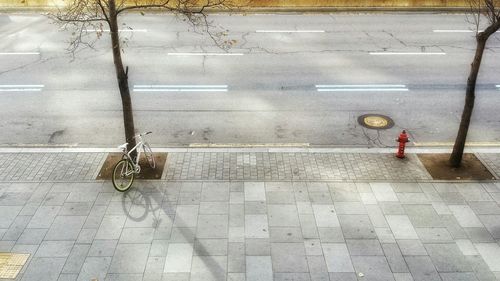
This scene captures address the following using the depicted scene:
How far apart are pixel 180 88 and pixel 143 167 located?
495 cm

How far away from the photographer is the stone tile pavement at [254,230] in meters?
7.53

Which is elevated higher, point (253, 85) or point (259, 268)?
point (253, 85)

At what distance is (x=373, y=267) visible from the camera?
7574 mm

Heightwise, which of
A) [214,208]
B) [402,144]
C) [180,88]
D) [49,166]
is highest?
[180,88]

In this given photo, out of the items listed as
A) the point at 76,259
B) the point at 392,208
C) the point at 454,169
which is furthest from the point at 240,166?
the point at 454,169

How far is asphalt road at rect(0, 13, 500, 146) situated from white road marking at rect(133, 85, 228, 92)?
0.11 ft

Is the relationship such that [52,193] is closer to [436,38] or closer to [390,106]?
[390,106]

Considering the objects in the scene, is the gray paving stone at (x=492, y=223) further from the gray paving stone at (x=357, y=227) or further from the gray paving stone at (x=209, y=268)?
the gray paving stone at (x=209, y=268)

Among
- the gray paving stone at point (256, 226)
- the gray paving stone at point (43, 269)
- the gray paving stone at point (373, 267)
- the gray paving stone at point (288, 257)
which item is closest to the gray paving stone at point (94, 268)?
the gray paving stone at point (43, 269)

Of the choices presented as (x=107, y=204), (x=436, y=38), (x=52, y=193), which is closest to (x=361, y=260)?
(x=107, y=204)

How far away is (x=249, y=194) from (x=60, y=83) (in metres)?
9.15

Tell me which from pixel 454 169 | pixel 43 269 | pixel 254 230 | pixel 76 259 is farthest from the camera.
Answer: pixel 454 169

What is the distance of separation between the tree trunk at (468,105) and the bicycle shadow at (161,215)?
6222mm

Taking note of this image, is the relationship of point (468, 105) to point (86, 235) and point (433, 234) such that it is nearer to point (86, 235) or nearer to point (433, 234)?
point (433, 234)
